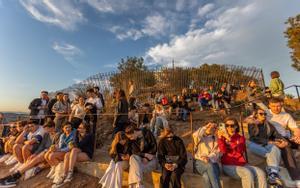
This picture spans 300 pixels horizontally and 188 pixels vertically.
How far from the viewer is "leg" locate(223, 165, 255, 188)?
350 centimetres

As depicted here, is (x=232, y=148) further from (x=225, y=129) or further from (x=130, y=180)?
(x=130, y=180)

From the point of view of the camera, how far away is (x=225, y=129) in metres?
4.19

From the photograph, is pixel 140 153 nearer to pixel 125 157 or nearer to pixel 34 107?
pixel 125 157

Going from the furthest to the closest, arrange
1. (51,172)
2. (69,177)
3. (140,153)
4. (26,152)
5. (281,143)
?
(26,152)
(51,172)
(69,177)
(140,153)
(281,143)

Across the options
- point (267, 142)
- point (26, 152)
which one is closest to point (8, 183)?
point (26, 152)

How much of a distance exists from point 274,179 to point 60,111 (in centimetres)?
677

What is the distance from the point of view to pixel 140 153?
4523mm

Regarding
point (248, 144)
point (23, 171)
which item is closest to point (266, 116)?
point (248, 144)

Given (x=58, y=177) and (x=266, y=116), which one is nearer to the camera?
(x=266, y=116)

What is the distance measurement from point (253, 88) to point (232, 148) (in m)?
6.50

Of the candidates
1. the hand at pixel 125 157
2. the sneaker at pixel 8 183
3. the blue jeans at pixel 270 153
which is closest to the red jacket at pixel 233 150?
the blue jeans at pixel 270 153

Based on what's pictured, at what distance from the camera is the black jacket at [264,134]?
13.8 ft

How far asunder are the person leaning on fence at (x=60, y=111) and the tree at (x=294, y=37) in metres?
14.3

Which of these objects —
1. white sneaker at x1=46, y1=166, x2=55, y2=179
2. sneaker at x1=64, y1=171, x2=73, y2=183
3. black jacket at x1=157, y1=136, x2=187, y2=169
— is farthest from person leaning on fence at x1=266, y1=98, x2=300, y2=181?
white sneaker at x1=46, y1=166, x2=55, y2=179
